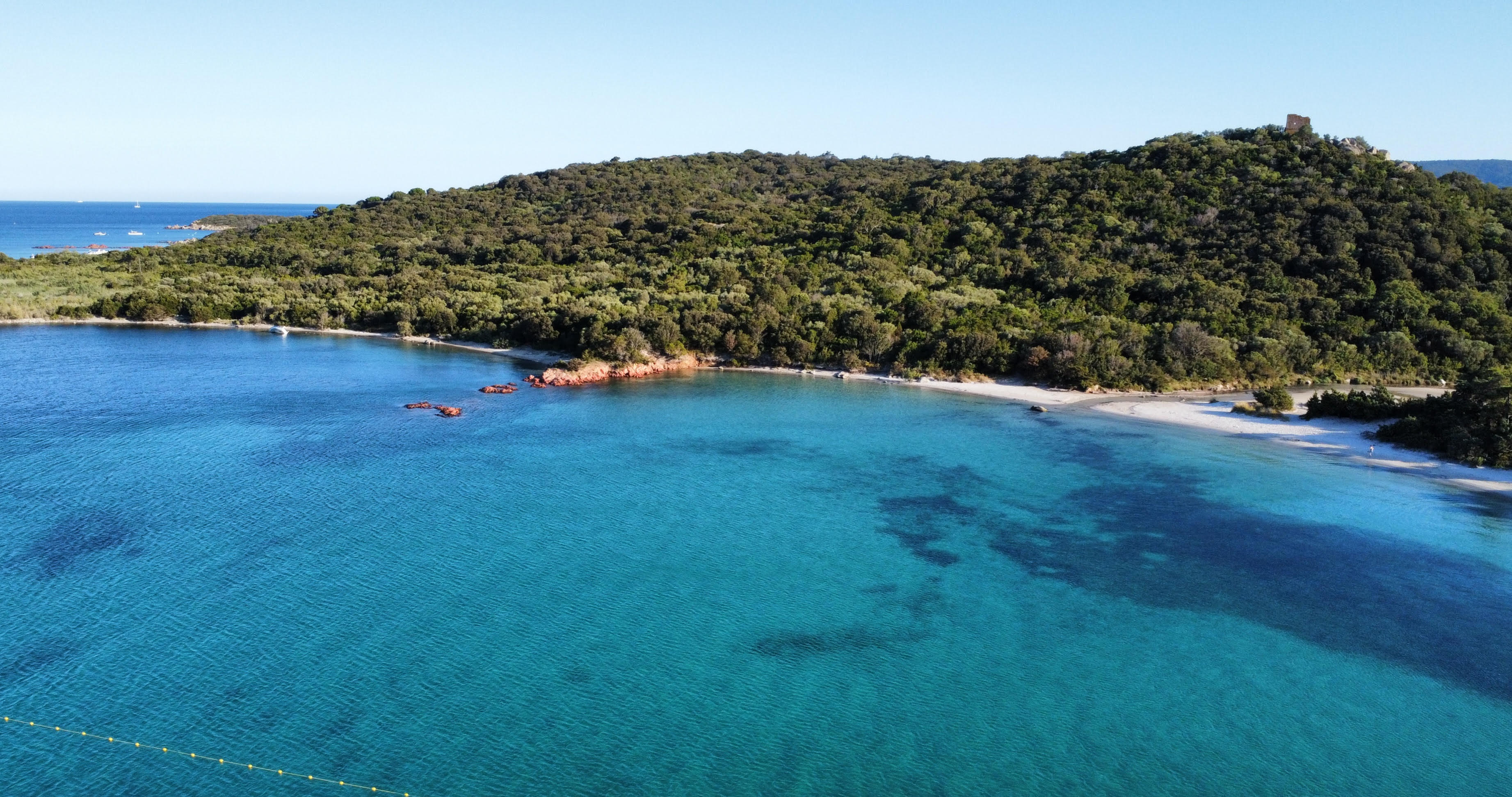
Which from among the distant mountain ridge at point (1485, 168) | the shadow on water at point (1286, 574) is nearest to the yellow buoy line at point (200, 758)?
the shadow on water at point (1286, 574)

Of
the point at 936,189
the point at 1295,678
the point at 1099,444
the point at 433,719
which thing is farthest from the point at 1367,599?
the point at 936,189

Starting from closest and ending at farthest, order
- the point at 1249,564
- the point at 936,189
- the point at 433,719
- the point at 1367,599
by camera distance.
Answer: the point at 433,719 < the point at 1367,599 < the point at 1249,564 < the point at 936,189

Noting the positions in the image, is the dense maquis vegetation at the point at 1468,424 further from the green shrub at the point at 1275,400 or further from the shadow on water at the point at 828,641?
the shadow on water at the point at 828,641

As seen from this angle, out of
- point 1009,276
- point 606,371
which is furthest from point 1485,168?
point 606,371

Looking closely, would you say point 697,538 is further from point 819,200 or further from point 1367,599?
point 819,200

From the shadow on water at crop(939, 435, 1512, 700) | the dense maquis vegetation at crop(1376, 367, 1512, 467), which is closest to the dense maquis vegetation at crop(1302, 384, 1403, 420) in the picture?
the dense maquis vegetation at crop(1376, 367, 1512, 467)

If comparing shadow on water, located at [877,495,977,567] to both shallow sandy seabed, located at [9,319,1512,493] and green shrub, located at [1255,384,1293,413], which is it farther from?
green shrub, located at [1255,384,1293,413]
